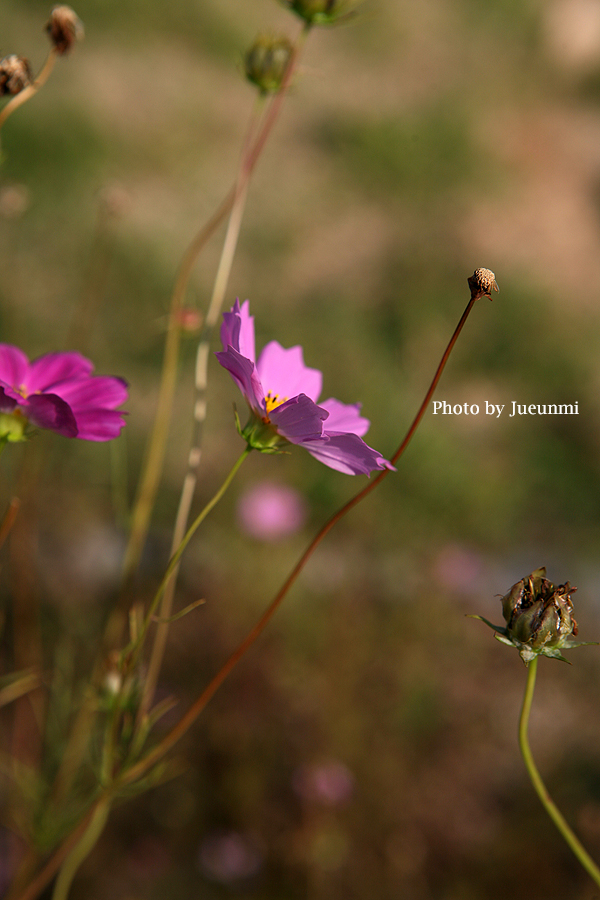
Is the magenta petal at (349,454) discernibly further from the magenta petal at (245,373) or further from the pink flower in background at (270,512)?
the pink flower in background at (270,512)

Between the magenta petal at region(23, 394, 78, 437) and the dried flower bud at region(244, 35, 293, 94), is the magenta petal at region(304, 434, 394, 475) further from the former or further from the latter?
the dried flower bud at region(244, 35, 293, 94)

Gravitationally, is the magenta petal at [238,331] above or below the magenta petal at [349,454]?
above

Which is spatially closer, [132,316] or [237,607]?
[237,607]

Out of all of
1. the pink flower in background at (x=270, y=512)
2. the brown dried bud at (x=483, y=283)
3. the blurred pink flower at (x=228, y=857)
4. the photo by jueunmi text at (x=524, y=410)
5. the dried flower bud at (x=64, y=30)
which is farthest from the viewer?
the photo by jueunmi text at (x=524, y=410)

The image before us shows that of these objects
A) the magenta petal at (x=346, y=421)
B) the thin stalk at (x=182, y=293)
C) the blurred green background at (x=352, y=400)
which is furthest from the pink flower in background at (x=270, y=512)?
the magenta petal at (x=346, y=421)

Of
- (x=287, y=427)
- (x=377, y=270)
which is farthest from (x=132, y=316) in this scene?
(x=287, y=427)

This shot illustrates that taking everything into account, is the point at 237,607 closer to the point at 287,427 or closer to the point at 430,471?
the point at 430,471
